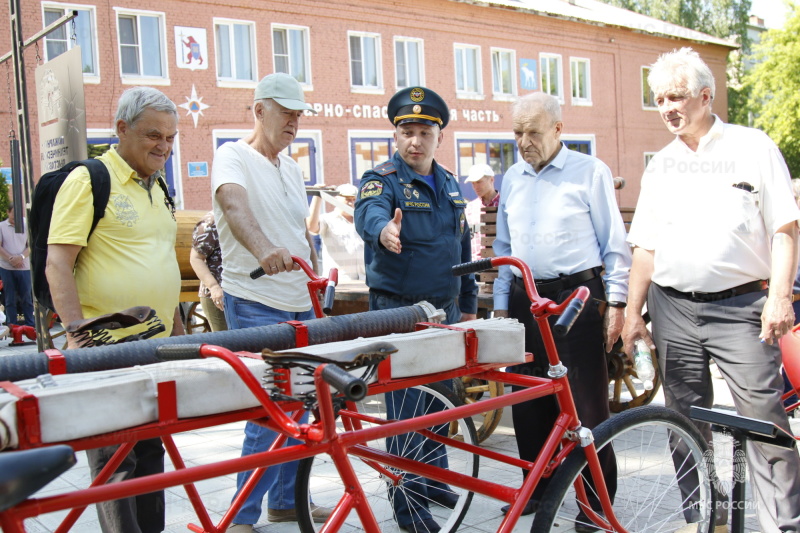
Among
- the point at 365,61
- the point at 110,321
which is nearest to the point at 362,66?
the point at 365,61

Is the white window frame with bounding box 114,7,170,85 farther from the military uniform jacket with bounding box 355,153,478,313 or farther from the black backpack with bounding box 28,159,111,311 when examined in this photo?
the black backpack with bounding box 28,159,111,311

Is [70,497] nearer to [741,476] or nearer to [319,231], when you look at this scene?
[741,476]

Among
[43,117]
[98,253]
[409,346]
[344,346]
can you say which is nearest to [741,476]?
[409,346]

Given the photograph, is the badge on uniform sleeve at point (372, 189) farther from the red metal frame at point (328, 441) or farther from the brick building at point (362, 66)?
the brick building at point (362, 66)

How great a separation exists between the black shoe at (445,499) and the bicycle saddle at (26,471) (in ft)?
7.70

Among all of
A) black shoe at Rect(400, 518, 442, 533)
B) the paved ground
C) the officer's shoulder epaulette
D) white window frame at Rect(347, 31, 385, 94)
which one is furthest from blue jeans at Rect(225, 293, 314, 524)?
white window frame at Rect(347, 31, 385, 94)

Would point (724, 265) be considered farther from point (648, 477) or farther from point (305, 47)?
point (305, 47)

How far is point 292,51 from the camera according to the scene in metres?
21.4

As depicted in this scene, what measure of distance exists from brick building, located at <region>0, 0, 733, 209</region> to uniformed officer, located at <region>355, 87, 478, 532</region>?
47.0 feet

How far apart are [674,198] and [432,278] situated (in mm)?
1159

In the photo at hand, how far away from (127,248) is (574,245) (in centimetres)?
193

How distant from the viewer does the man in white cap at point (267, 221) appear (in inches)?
146

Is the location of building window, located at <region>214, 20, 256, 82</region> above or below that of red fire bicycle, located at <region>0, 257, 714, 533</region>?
above

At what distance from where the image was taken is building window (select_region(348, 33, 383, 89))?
22.6 metres
